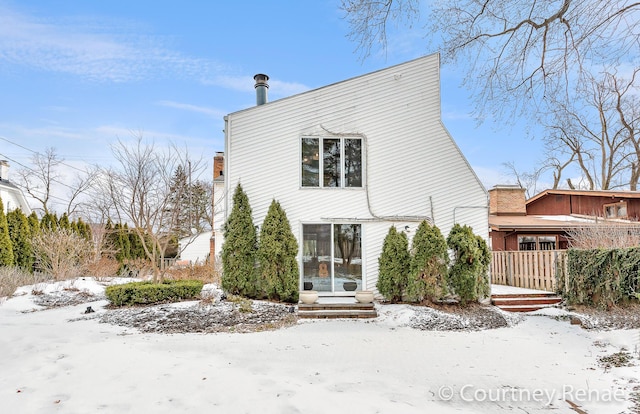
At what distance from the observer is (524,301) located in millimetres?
10484

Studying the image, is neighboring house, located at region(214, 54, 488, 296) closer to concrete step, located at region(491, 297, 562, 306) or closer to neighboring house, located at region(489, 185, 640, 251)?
concrete step, located at region(491, 297, 562, 306)

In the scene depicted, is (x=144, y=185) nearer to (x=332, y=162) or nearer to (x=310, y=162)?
(x=310, y=162)

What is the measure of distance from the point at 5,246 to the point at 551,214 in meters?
25.2

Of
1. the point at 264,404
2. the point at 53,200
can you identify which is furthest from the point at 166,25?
the point at 53,200

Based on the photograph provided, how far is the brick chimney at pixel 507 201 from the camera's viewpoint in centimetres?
1941

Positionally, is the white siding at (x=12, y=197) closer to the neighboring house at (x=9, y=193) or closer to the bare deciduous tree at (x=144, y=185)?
the neighboring house at (x=9, y=193)

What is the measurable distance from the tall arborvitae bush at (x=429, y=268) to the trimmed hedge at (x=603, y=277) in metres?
3.49

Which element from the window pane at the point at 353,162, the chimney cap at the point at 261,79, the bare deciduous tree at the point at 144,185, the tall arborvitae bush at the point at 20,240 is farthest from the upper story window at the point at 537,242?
the tall arborvitae bush at the point at 20,240

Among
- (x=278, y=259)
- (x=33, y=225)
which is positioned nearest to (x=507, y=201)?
(x=278, y=259)

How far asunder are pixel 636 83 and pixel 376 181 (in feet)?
19.1

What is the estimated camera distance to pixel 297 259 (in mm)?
10289

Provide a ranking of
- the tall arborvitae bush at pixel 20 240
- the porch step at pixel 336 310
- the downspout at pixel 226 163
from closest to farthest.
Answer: the porch step at pixel 336 310
the downspout at pixel 226 163
the tall arborvitae bush at pixel 20 240

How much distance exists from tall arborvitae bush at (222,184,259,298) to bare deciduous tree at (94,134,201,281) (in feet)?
6.65

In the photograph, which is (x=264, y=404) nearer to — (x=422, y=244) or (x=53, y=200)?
(x=422, y=244)
